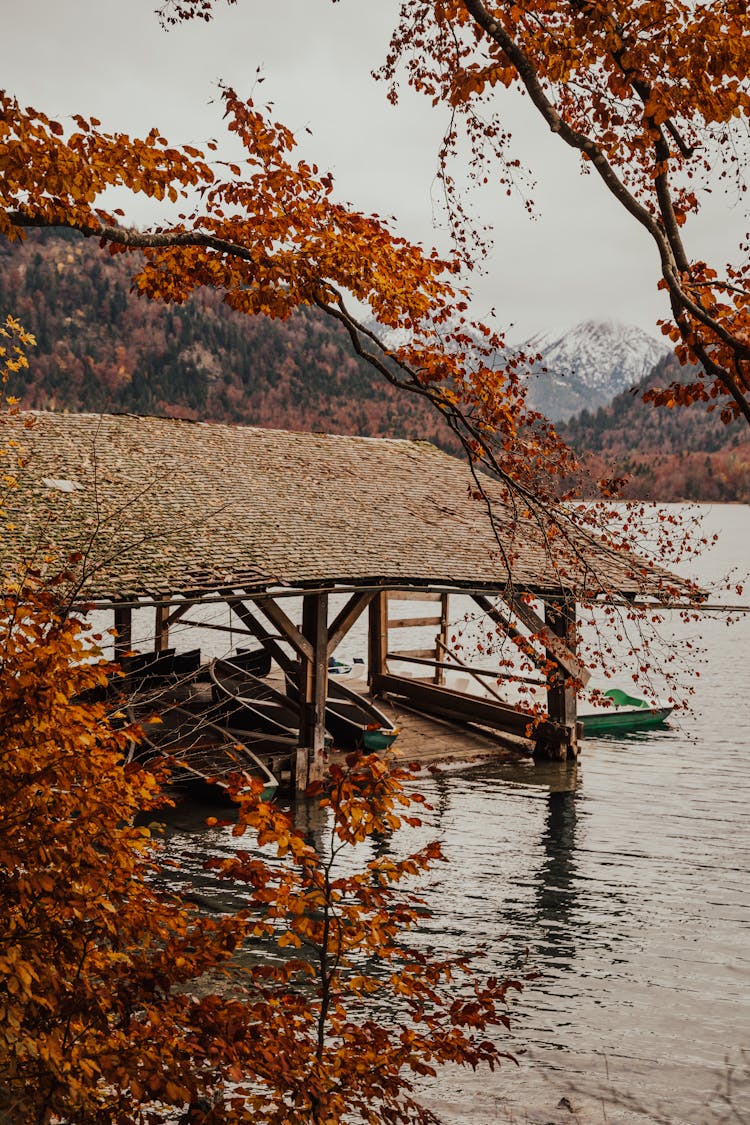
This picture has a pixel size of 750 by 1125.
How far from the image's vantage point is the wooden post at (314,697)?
52.2 ft

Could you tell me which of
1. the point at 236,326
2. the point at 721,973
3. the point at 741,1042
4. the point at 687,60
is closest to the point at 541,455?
the point at 687,60

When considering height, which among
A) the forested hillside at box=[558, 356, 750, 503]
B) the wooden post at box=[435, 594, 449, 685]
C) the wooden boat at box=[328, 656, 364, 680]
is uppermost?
the forested hillside at box=[558, 356, 750, 503]

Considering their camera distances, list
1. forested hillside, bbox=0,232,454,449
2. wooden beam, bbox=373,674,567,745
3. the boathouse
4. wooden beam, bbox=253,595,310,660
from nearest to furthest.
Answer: the boathouse
wooden beam, bbox=253,595,310,660
wooden beam, bbox=373,674,567,745
forested hillside, bbox=0,232,454,449

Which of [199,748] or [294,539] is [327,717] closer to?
[294,539]

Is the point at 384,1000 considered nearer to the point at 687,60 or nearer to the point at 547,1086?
the point at 547,1086

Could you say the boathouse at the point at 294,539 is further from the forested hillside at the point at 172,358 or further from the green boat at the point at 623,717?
the forested hillside at the point at 172,358

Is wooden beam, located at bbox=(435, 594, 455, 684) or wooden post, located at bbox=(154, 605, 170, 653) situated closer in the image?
wooden post, located at bbox=(154, 605, 170, 653)

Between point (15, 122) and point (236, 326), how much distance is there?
116270 millimetres

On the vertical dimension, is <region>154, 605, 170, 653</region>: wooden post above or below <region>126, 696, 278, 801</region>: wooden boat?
above

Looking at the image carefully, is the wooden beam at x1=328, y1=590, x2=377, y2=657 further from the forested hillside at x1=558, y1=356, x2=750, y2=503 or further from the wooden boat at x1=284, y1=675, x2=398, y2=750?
the forested hillside at x1=558, y1=356, x2=750, y2=503

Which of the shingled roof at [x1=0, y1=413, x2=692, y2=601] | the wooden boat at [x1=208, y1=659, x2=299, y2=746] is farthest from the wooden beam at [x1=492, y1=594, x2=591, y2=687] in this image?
the wooden boat at [x1=208, y1=659, x2=299, y2=746]

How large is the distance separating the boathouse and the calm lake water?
5.85 feet

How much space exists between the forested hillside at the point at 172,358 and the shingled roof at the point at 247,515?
7962 cm

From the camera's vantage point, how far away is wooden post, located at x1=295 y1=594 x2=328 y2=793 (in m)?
15.9
